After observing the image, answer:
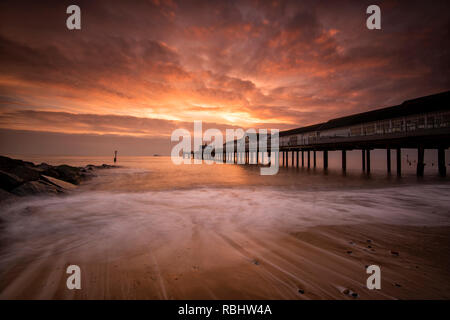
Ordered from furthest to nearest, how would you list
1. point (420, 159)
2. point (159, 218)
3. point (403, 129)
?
point (420, 159) → point (403, 129) → point (159, 218)

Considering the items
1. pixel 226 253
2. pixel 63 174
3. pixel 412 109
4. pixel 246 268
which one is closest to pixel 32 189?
pixel 63 174

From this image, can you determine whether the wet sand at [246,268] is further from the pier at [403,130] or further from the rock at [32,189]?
the pier at [403,130]

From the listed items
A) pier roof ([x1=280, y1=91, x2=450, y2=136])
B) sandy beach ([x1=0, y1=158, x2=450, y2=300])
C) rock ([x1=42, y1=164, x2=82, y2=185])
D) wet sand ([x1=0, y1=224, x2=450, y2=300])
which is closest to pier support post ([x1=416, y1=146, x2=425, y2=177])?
pier roof ([x1=280, y1=91, x2=450, y2=136])

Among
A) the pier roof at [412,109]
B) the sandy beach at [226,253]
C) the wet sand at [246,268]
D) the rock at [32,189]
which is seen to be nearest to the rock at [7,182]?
the rock at [32,189]

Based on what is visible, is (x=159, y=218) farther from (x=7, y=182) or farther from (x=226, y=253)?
(x=7, y=182)

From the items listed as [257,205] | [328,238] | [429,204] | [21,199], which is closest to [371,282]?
[328,238]

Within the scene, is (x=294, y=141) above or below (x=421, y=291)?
above

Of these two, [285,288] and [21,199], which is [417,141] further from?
[21,199]

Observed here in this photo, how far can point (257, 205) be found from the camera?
7.87 m

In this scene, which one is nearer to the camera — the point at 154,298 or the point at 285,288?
the point at 154,298

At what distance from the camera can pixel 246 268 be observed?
3029 millimetres

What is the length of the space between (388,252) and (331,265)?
1.36 m

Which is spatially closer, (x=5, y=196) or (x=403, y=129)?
(x=5, y=196)
